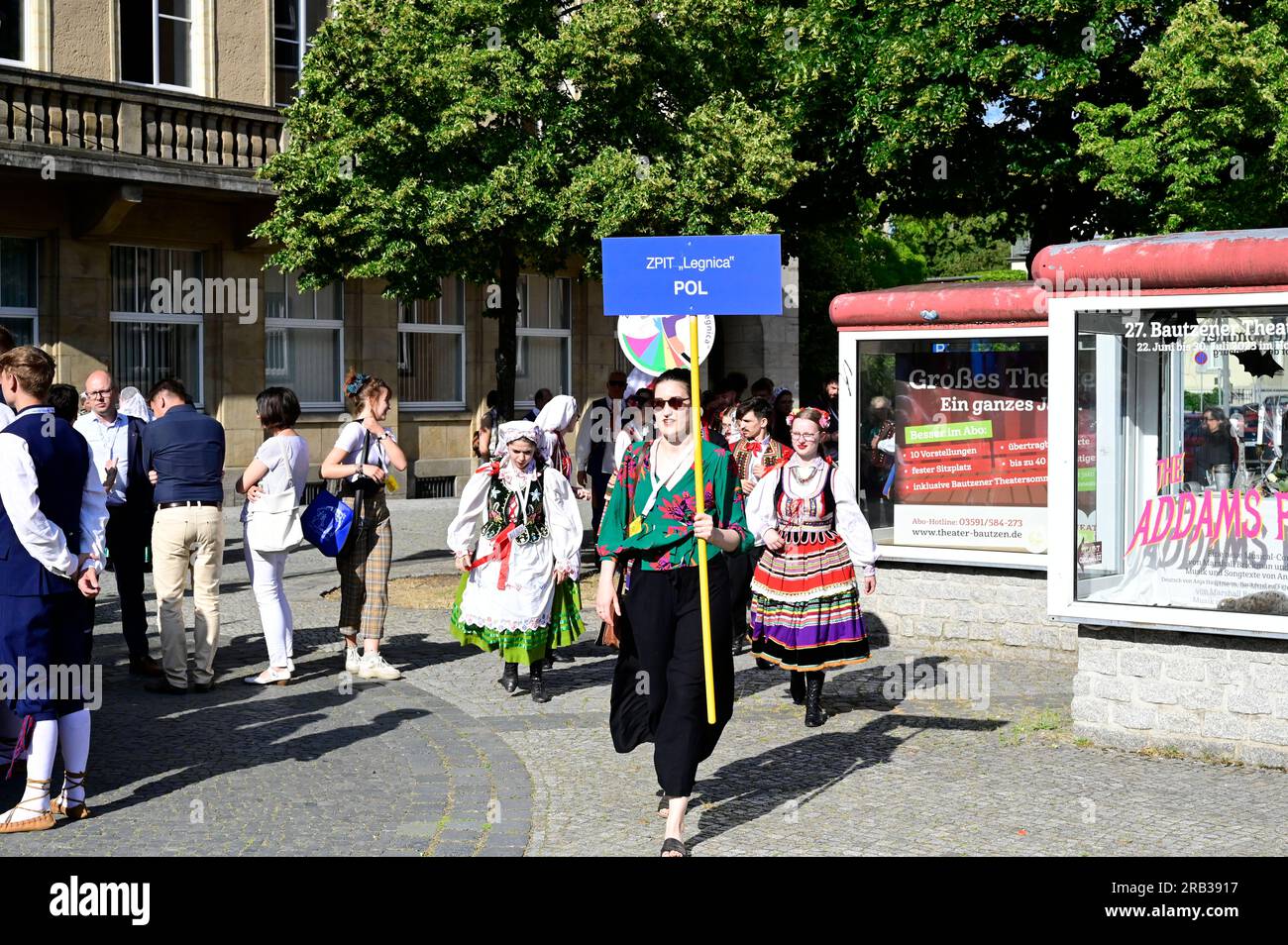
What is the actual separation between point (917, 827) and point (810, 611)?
93.5 inches

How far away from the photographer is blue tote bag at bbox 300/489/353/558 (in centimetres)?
972

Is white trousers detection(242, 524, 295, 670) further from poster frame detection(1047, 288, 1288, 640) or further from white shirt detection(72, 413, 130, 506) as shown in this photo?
poster frame detection(1047, 288, 1288, 640)

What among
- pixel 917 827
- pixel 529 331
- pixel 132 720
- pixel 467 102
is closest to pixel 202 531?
pixel 132 720

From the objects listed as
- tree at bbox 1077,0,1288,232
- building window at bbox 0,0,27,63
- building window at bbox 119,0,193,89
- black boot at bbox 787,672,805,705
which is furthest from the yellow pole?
building window at bbox 119,0,193,89

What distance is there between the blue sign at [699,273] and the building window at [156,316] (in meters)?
15.0

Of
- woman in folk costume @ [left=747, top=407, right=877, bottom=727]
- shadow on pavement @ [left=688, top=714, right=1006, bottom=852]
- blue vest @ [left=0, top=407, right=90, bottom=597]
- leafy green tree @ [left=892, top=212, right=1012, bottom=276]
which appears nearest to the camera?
blue vest @ [left=0, top=407, right=90, bottom=597]

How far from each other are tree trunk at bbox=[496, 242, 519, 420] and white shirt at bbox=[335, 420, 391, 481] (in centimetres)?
419

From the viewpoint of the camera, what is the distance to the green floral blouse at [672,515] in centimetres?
655

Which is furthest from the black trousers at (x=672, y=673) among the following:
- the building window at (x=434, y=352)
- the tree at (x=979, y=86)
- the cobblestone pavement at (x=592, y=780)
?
the building window at (x=434, y=352)

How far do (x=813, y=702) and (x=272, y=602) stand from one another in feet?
10.9

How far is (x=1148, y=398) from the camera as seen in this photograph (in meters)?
8.38

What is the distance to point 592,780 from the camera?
7371 millimetres

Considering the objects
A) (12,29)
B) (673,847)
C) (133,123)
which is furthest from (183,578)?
(12,29)
